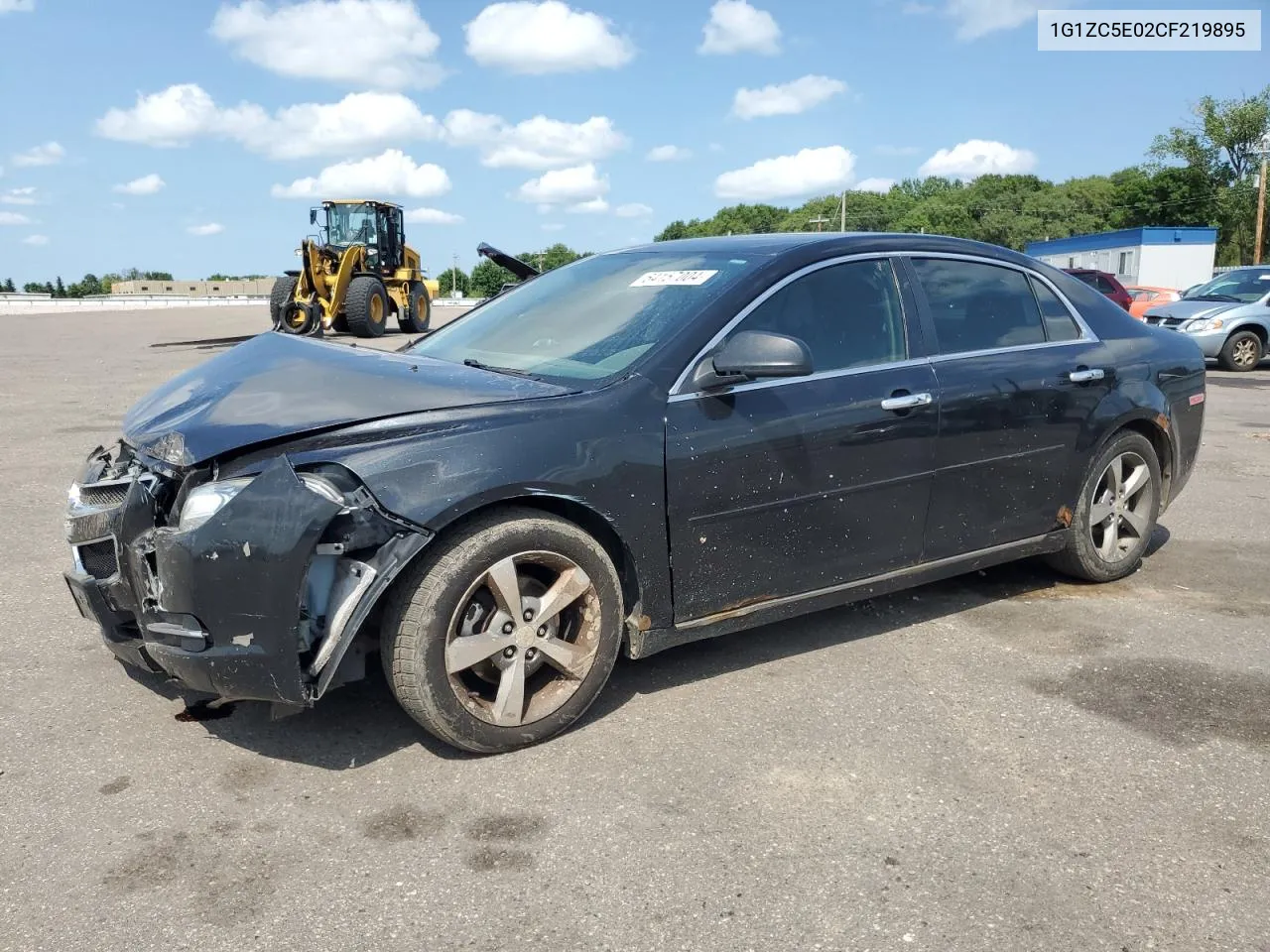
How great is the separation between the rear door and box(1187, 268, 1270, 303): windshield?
1473cm

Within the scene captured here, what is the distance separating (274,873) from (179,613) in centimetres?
80

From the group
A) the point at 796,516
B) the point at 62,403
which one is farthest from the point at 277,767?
the point at 62,403

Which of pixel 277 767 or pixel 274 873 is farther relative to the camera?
pixel 277 767

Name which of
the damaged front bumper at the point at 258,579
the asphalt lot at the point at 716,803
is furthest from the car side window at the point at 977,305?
the damaged front bumper at the point at 258,579

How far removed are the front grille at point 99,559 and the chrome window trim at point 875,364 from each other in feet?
6.03

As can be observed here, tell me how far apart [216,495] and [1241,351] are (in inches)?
699

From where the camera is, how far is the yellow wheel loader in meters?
Answer: 21.3

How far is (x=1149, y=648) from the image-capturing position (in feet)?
13.9

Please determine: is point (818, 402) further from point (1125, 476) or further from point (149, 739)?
point (149, 739)

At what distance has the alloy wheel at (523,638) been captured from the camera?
10.3 ft

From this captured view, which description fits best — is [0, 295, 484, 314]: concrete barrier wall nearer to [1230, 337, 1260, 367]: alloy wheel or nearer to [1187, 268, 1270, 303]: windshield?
[1187, 268, 1270, 303]: windshield

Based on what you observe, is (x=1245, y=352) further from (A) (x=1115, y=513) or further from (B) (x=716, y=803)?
(B) (x=716, y=803)

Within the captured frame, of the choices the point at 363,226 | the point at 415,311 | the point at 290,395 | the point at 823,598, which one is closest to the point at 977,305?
the point at 823,598

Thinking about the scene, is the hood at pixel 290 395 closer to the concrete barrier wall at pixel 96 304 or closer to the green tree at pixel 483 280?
the concrete barrier wall at pixel 96 304
